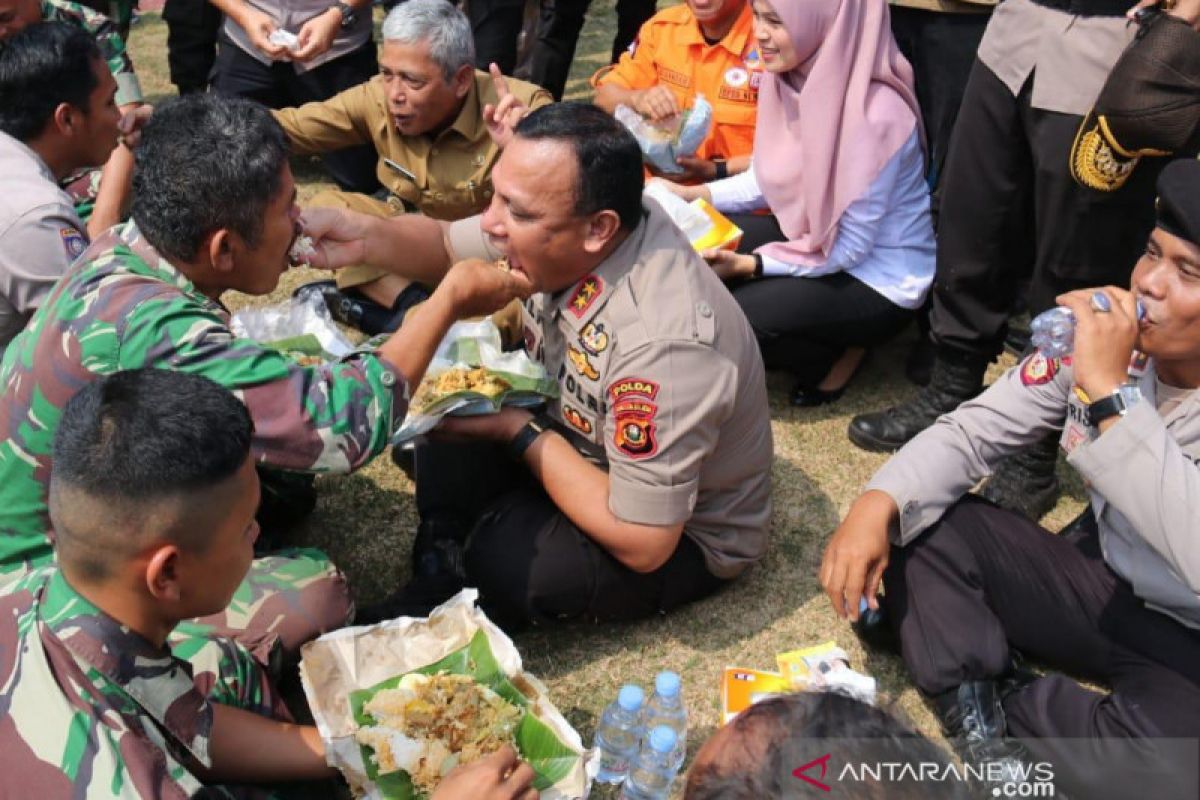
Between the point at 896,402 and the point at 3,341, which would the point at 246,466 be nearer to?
the point at 3,341

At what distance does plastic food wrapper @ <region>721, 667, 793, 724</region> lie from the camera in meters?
3.27

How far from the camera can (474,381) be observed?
347cm

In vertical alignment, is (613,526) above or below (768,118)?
below

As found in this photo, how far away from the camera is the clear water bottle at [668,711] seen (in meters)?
3.13

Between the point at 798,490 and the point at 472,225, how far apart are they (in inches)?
65.0

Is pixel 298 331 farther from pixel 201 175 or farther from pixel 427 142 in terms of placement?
pixel 427 142

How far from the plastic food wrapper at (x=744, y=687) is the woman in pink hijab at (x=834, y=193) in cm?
175

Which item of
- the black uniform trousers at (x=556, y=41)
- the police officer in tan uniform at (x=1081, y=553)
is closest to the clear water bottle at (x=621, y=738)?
the police officer in tan uniform at (x=1081, y=553)

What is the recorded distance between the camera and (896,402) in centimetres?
504

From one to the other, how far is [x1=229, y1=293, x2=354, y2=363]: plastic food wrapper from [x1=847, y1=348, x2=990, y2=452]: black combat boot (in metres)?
2.25

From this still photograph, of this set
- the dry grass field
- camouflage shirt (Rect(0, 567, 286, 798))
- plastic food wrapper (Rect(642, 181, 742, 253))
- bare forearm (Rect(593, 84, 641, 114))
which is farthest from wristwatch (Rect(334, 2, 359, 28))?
camouflage shirt (Rect(0, 567, 286, 798))

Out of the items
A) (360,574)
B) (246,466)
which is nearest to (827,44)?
(360,574)

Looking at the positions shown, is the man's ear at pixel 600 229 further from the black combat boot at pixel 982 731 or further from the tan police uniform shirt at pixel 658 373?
the black combat boot at pixel 982 731

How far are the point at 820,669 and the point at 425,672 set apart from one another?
1.24 metres
